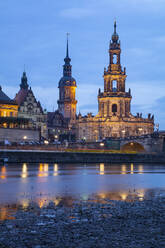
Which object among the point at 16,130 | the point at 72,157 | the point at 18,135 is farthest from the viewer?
the point at 18,135

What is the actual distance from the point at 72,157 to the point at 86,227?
8753 cm

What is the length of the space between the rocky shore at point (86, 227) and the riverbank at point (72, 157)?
66.7 m

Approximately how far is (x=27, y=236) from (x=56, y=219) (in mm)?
4052

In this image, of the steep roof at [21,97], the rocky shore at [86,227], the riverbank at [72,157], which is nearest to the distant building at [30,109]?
the steep roof at [21,97]

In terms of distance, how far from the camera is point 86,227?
69.4 feet

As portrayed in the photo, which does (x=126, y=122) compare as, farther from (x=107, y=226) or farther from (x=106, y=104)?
(x=107, y=226)

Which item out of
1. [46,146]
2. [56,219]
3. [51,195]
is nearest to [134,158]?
[46,146]

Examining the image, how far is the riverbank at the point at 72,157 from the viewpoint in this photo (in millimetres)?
94688

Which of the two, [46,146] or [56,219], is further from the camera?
[46,146]

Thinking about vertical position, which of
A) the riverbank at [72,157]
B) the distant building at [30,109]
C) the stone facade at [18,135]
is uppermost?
the distant building at [30,109]

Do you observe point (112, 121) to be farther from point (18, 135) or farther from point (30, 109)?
point (18, 135)

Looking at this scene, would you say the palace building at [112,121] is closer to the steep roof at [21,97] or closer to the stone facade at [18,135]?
the steep roof at [21,97]

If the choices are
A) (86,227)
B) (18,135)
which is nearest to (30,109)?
(18,135)

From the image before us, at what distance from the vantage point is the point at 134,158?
124 meters
